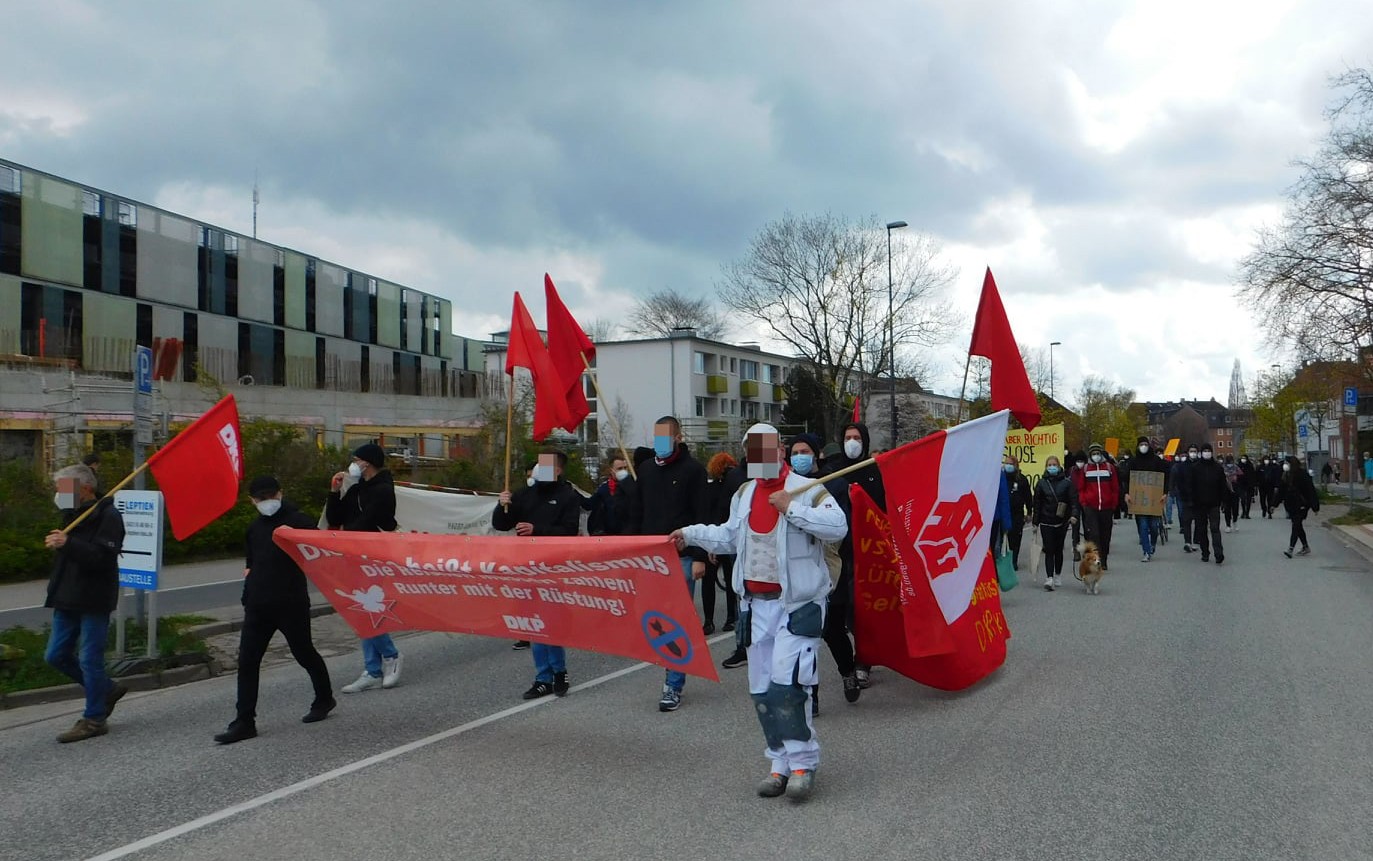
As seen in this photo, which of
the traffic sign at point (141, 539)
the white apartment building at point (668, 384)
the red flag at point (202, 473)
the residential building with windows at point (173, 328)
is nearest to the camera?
the red flag at point (202, 473)

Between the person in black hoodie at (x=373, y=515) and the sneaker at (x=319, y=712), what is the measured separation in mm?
946

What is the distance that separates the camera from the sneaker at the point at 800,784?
512cm

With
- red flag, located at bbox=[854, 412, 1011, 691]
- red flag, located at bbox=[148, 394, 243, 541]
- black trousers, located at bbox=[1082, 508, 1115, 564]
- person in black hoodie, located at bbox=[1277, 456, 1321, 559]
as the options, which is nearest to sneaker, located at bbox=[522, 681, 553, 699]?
red flag, located at bbox=[854, 412, 1011, 691]

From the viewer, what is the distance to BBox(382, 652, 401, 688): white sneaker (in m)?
8.23

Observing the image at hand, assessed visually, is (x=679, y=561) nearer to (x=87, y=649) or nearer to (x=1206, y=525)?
(x=87, y=649)

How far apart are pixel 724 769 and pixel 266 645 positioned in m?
3.13

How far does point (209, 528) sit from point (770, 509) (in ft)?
53.3

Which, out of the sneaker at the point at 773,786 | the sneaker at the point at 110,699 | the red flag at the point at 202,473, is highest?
the red flag at the point at 202,473

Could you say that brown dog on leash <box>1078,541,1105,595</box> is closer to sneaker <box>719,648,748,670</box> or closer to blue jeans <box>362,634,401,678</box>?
sneaker <box>719,648,748,670</box>

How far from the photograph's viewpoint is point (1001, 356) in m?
8.07

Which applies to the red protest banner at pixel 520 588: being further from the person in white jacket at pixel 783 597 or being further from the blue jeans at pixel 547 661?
the blue jeans at pixel 547 661

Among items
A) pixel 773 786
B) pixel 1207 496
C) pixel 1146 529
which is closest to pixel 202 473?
pixel 773 786

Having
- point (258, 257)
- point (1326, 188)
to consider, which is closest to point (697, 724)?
point (1326, 188)

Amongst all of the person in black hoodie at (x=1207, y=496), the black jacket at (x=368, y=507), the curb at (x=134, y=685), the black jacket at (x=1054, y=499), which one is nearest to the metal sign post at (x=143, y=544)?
the curb at (x=134, y=685)
